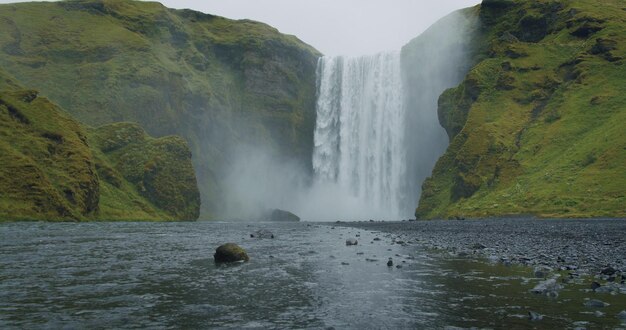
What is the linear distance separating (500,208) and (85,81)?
103 m

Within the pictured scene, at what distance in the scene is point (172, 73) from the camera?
122188 millimetres

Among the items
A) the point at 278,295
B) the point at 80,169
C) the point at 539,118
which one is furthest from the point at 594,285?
the point at 80,169

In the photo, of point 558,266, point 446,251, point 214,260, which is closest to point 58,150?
point 214,260

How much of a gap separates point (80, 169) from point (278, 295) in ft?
226

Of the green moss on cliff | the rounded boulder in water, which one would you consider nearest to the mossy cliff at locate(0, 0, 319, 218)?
the green moss on cliff

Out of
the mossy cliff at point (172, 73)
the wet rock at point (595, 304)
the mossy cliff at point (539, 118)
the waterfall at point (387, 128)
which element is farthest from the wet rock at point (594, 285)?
the mossy cliff at point (172, 73)

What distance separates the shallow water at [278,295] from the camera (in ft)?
30.9

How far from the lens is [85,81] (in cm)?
11438

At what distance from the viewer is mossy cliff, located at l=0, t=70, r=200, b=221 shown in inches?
2373

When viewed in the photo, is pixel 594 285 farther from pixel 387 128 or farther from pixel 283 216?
pixel 387 128

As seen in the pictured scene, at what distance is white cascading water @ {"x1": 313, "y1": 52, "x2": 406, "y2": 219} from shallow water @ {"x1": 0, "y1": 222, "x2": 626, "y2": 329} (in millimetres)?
88070

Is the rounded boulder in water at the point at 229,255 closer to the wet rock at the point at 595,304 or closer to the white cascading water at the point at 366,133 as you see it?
the wet rock at the point at 595,304

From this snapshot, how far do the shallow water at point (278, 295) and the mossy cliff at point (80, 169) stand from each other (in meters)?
47.8

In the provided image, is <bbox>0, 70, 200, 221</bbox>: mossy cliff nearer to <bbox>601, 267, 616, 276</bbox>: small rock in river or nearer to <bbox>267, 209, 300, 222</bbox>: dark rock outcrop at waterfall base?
<bbox>267, 209, 300, 222</bbox>: dark rock outcrop at waterfall base
